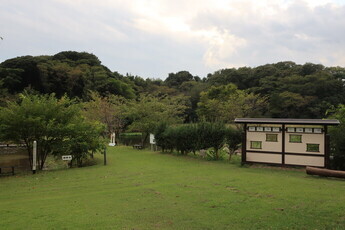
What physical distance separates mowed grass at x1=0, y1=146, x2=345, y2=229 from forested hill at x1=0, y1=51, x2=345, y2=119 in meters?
27.3

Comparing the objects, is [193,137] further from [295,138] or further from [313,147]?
[313,147]

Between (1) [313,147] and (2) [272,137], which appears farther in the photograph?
(2) [272,137]

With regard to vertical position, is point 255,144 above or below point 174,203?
above

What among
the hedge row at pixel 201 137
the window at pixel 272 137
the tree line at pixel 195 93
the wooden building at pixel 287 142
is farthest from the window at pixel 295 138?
the tree line at pixel 195 93

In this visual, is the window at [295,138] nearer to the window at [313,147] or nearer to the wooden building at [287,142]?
the wooden building at [287,142]

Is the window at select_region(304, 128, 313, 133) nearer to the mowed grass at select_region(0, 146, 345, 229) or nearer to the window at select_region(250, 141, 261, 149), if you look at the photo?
the window at select_region(250, 141, 261, 149)

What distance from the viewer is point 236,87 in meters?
42.8

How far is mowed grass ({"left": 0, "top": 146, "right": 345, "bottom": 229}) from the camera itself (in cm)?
547

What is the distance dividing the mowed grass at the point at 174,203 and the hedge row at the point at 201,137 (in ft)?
15.5

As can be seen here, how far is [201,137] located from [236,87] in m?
27.9

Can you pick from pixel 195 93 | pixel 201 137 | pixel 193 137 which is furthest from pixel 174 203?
pixel 195 93

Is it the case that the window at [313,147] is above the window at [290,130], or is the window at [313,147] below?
below

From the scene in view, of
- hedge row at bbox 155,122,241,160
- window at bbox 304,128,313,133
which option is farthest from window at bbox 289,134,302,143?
hedge row at bbox 155,122,241,160

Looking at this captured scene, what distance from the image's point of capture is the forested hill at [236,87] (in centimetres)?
3938
